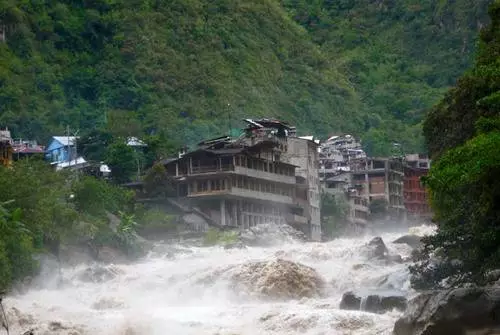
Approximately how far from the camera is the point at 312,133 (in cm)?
14625

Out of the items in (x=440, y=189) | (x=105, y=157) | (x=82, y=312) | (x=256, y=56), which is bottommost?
(x=82, y=312)

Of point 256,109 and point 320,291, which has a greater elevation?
point 256,109

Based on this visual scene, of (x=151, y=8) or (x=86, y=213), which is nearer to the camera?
(x=86, y=213)

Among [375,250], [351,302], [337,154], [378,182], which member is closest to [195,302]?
[375,250]

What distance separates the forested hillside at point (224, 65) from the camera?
134 m

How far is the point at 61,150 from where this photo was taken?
356 feet

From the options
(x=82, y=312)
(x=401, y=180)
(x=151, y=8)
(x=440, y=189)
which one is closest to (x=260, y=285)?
(x=82, y=312)

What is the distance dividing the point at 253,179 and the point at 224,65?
64.0 m

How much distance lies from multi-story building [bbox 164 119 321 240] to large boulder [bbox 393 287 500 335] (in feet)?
180

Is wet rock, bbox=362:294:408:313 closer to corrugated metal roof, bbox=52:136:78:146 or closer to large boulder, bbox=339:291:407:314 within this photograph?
large boulder, bbox=339:291:407:314

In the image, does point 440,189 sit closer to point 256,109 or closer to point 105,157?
point 105,157

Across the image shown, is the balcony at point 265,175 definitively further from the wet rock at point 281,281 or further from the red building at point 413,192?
the wet rock at point 281,281

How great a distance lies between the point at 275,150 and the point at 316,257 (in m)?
32.8

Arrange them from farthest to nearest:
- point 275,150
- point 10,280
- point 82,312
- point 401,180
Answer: point 401,180
point 275,150
point 10,280
point 82,312
